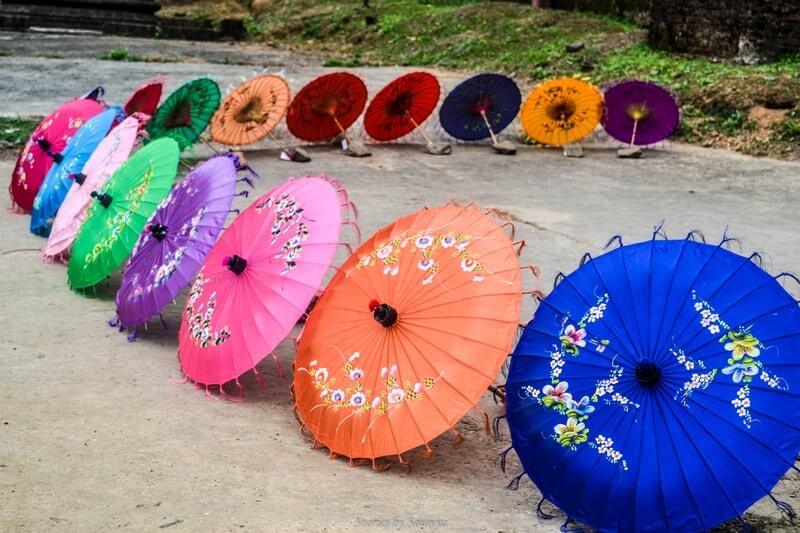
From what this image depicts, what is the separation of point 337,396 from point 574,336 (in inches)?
40.7

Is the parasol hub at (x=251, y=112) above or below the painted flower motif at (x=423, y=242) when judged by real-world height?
below

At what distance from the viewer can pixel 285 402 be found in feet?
15.4

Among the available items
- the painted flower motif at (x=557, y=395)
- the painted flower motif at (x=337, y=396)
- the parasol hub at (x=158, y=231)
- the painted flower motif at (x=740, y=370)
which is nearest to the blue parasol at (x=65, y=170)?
the parasol hub at (x=158, y=231)

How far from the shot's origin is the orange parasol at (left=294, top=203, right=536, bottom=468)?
370 cm

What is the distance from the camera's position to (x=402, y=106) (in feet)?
32.9

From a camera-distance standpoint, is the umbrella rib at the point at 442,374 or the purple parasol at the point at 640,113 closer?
the umbrella rib at the point at 442,374

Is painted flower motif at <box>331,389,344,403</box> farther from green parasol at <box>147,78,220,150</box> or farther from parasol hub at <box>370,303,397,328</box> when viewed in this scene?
green parasol at <box>147,78,220,150</box>

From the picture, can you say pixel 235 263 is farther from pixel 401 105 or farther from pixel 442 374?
pixel 401 105

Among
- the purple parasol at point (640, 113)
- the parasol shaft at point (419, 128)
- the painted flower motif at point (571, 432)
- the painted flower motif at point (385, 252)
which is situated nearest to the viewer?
the painted flower motif at point (571, 432)

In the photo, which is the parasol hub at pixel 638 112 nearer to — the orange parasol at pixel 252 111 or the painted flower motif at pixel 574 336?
the orange parasol at pixel 252 111

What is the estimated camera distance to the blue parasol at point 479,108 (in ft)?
32.8

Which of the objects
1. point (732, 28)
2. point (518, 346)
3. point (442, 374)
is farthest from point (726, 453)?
point (732, 28)

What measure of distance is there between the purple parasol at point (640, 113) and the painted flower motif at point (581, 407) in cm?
676

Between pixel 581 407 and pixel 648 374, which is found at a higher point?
pixel 648 374
